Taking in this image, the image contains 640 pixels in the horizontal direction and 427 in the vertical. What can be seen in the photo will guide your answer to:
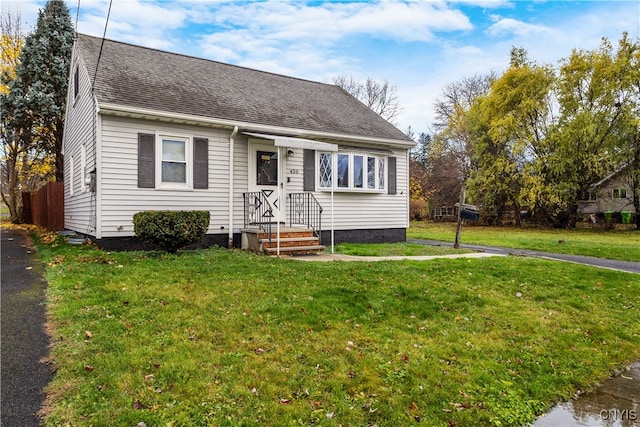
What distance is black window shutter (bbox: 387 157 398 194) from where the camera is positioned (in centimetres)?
1250

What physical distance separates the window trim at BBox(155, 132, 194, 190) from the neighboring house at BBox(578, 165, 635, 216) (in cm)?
2225

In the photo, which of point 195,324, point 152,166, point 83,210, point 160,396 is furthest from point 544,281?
point 83,210

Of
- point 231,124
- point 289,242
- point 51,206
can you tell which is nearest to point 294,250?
point 289,242

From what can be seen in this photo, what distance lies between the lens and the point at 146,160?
8.82 meters

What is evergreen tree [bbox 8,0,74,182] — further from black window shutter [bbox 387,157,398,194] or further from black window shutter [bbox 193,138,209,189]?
black window shutter [bbox 387,157,398,194]

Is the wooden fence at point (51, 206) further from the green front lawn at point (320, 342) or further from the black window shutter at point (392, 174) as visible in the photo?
the black window shutter at point (392, 174)

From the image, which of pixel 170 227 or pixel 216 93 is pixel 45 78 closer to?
pixel 216 93

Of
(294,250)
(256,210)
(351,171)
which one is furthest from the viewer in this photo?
(351,171)

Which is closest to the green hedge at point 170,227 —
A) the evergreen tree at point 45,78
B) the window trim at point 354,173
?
the window trim at point 354,173

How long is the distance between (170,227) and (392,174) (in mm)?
7349

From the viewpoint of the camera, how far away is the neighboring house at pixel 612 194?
2212cm

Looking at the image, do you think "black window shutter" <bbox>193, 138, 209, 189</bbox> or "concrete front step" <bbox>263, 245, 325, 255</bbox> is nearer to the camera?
"concrete front step" <bbox>263, 245, 325, 255</bbox>

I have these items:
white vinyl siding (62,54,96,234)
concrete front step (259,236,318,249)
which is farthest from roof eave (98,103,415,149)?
concrete front step (259,236,318,249)

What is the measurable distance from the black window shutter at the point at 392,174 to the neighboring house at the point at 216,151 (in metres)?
0.05
